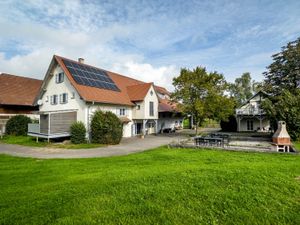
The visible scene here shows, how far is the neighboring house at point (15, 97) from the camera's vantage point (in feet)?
87.4

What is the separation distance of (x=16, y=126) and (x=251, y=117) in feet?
112

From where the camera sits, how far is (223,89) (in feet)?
79.4

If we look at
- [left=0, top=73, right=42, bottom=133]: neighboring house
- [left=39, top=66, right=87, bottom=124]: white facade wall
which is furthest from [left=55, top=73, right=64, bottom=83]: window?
[left=0, top=73, right=42, bottom=133]: neighboring house

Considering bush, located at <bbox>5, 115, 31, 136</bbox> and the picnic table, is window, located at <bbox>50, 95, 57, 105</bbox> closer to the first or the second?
bush, located at <bbox>5, 115, 31, 136</bbox>

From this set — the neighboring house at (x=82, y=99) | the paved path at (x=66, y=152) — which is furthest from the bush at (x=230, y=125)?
the paved path at (x=66, y=152)

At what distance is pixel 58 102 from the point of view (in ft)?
74.9

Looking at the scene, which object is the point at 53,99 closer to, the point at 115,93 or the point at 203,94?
the point at 115,93

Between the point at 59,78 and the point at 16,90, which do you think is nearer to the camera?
the point at 59,78

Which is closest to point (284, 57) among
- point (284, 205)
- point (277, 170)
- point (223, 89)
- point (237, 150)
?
point (223, 89)

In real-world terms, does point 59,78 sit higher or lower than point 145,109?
higher

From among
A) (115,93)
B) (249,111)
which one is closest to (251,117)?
(249,111)

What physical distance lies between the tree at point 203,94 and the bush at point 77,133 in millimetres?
11473

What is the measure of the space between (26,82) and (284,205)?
36410 mm

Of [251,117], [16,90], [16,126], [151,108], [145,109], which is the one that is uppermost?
[16,90]
